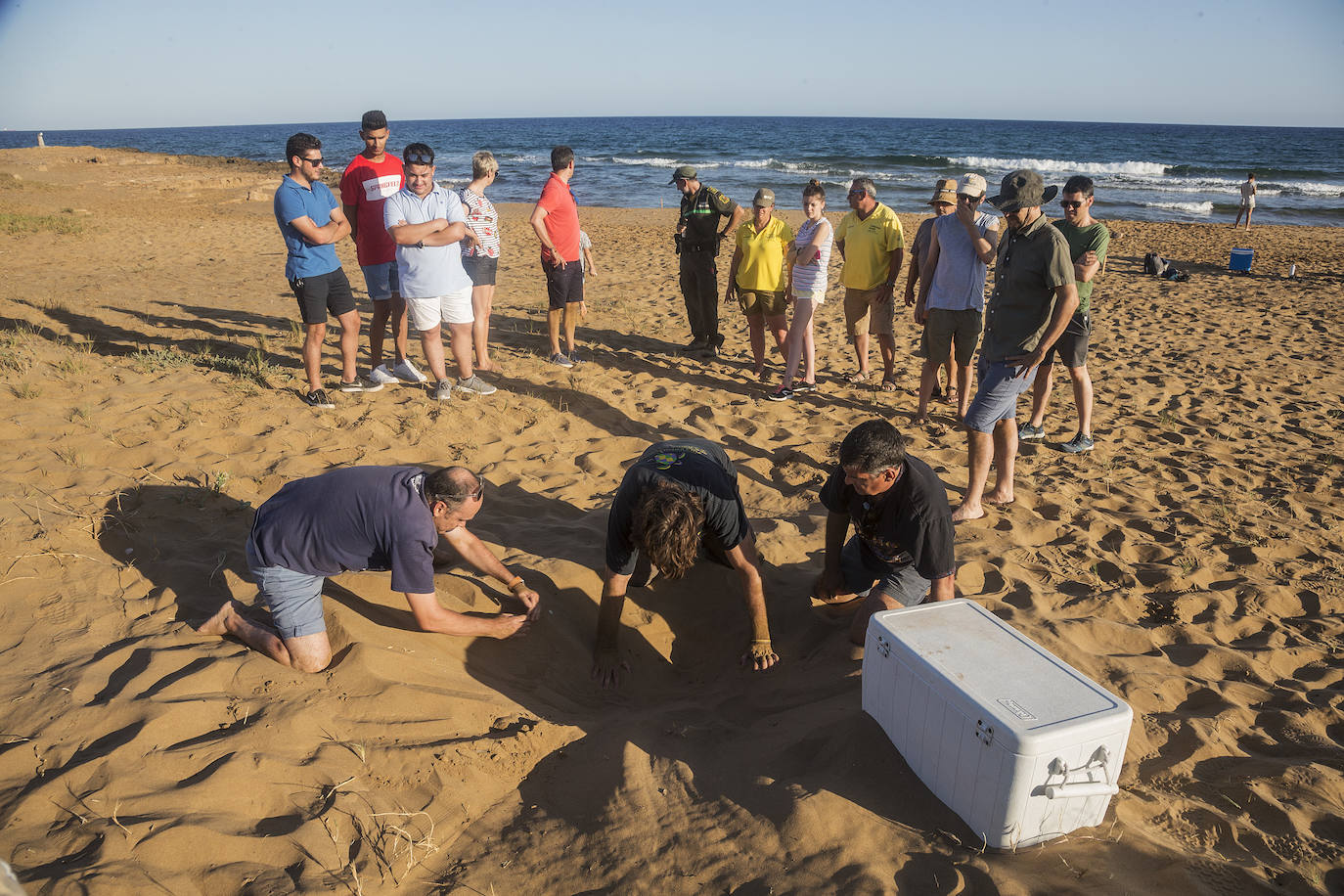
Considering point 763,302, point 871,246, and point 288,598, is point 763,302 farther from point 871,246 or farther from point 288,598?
point 288,598

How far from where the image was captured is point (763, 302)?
6.94m

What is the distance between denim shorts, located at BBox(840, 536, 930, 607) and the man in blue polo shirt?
402 cm

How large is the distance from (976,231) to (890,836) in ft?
13.9

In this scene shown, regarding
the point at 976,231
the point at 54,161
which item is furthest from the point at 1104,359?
the point at 54,161

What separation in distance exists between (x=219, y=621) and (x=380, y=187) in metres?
3.72

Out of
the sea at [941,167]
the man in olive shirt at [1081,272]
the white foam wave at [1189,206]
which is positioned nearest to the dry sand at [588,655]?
the man in olive shirt at [1081,272]

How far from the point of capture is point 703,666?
12.3 feet

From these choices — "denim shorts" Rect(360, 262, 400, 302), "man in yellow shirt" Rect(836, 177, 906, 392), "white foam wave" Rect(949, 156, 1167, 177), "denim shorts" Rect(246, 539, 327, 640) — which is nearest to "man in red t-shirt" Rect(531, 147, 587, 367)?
"denim shorts" Rect(360, 262, 400, 302)

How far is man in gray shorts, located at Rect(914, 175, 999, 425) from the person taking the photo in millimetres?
5293

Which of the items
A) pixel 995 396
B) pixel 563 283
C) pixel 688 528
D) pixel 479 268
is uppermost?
pixel 479 268

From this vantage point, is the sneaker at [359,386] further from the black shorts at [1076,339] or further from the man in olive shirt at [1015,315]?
the black shorts at [1076,339]

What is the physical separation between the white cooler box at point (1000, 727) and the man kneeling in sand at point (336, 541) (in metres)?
1.82

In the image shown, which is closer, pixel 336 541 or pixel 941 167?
pixel 336 541

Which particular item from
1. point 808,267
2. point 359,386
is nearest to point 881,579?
point 808,267
